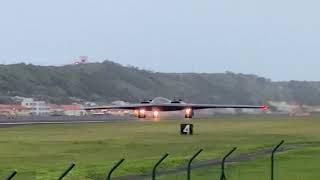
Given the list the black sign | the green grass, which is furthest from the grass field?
the black sign

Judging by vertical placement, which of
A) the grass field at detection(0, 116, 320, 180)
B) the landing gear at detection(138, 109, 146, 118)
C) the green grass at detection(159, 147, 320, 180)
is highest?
the landing gear at detection(138, 109, 146, 118)

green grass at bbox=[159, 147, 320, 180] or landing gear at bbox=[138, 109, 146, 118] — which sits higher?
landing gear at bbox=[138, 109, 146, 118]

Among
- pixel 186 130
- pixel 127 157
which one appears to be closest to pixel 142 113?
pixel 186 130

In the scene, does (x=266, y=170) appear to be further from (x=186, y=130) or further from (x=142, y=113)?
(x=142, y=113)

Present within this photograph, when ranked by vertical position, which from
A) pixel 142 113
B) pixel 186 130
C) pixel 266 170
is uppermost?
pixel 142 113

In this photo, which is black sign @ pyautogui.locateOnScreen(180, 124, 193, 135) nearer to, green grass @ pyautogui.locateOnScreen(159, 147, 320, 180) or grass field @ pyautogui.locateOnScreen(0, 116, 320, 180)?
grass field @ pyautogui.locateOnScreen(0, 116, 320, 180)

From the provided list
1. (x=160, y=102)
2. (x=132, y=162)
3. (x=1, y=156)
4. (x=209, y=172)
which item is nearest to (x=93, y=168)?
(x=132, y=162)

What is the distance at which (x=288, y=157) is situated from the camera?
37781 millimetres

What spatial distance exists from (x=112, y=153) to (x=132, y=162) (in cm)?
641

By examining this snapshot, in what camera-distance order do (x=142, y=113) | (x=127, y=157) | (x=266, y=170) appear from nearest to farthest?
1. (x=266, y=170)
2. (x=127, y=157)
3. (x=142, y=113)

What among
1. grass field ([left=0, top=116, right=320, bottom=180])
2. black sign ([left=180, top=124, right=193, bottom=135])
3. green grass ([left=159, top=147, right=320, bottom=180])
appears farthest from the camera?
black sign ([left=180, top=124, right=193, bottom=135])

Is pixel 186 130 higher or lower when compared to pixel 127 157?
higher

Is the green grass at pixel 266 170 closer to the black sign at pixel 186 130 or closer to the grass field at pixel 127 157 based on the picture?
the grass field at pixel 127 157

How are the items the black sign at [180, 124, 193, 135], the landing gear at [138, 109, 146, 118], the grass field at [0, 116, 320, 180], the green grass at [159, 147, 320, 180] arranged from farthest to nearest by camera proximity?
the landing gear at [138, 109, 146, 118] → the black sign at [180, 124, 193, 135] → the grass field at [0, 116, 320, 180] → the green grass at [159, 147, 320, 180]
